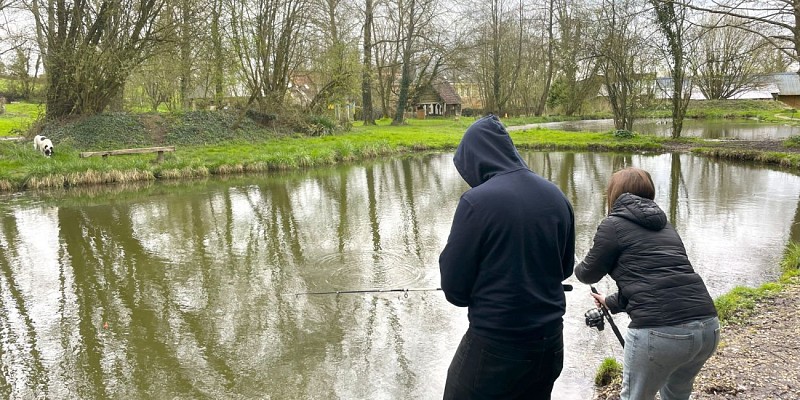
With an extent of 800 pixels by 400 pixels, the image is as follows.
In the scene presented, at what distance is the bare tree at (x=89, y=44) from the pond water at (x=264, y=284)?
7089 mm

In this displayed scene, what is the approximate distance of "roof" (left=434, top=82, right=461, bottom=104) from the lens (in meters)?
53.5

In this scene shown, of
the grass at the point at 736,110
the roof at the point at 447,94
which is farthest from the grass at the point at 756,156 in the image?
the roof at the point at 447,94

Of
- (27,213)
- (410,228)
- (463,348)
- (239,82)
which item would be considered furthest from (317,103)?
(463,348)

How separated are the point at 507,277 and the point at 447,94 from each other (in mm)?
52862

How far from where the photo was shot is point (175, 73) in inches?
974

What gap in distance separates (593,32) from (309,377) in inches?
1015

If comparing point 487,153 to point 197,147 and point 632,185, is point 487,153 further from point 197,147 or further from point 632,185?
point 197,147

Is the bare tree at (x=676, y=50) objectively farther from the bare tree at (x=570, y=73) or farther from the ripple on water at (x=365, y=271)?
the ripple on water at (x=365, y=271)

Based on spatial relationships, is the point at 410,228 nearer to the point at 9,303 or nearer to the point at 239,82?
the point at 9,303

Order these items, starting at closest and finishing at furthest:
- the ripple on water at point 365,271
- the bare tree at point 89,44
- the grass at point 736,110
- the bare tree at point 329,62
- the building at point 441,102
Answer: the ripple on water at point 365,271
the bare tree at point 89,44
the bare tree at point 329,62
the grass at point 736,110
the building at point 441,102

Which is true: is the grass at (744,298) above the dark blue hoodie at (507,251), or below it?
below

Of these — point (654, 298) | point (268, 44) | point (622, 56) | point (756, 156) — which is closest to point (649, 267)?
point (654, 298)

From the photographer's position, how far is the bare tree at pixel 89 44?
18859 mm

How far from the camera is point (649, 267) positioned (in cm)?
286
